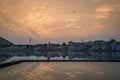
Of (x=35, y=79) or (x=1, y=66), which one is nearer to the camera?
(x=35, y=79)

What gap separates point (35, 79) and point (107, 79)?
8713 millimetres

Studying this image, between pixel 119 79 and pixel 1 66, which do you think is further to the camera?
pixel 1 66

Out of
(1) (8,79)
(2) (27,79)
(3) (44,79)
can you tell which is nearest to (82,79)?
(3) (44,79)

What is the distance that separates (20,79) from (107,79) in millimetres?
10595

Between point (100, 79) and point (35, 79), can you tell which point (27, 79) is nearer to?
point (35, 79)

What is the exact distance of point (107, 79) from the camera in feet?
79.1

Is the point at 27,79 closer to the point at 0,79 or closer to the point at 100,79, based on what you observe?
the point at 0,79

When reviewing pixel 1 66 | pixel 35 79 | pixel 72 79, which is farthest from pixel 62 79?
pixel 1 66

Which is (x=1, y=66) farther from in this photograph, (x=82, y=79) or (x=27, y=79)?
(x=82, y=79)

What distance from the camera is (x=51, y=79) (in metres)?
24.6

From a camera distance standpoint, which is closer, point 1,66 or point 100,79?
point 100,79

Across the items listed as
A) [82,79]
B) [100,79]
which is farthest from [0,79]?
[100,79]

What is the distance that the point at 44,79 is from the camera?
965 inches

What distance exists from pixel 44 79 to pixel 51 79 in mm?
866
